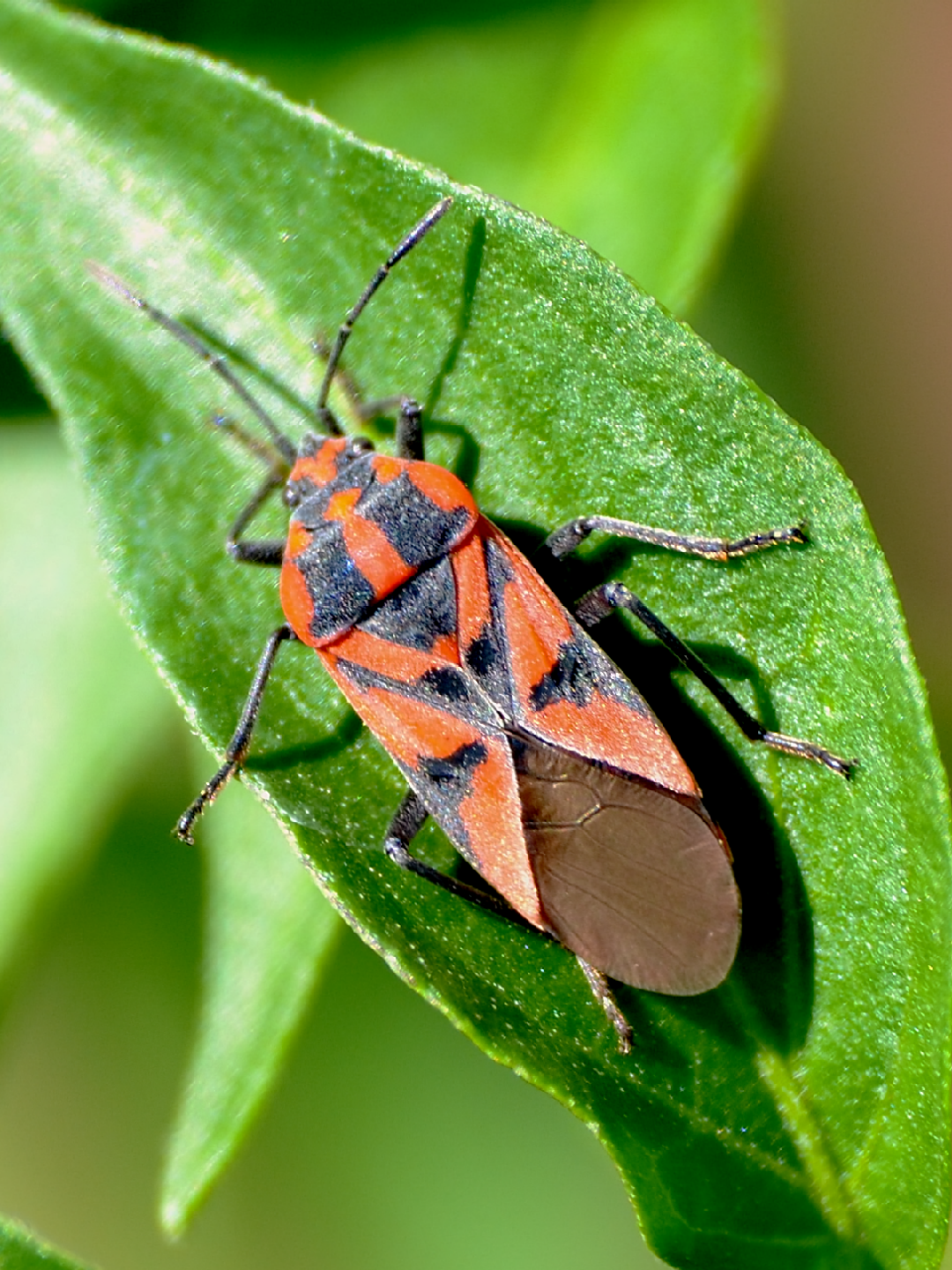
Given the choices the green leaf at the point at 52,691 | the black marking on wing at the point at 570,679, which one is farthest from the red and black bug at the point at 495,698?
the green leaf at the point at 52,691

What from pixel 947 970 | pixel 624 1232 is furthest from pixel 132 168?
pixel 624 1232

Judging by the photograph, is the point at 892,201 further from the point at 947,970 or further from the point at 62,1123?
the point at 62,1123

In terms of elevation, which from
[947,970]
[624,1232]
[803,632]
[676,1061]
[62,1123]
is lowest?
[62,1123]

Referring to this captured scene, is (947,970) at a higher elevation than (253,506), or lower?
higher

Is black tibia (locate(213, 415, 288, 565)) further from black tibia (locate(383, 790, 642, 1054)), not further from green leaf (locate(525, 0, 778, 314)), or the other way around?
green leaf (locate(525, 0, 778, 314))

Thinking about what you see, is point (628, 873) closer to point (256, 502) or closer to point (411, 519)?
point (411, 519)

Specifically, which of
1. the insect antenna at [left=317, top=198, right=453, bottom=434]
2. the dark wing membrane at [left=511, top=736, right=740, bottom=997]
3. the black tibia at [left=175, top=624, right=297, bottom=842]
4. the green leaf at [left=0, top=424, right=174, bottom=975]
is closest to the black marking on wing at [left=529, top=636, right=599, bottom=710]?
the dark wing membrane at [left=511, top=736, right=740, bottom=997]

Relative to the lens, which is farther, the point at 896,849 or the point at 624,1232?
the point at 624,1232

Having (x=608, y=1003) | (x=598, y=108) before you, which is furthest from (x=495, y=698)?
(x=598, y=108)
